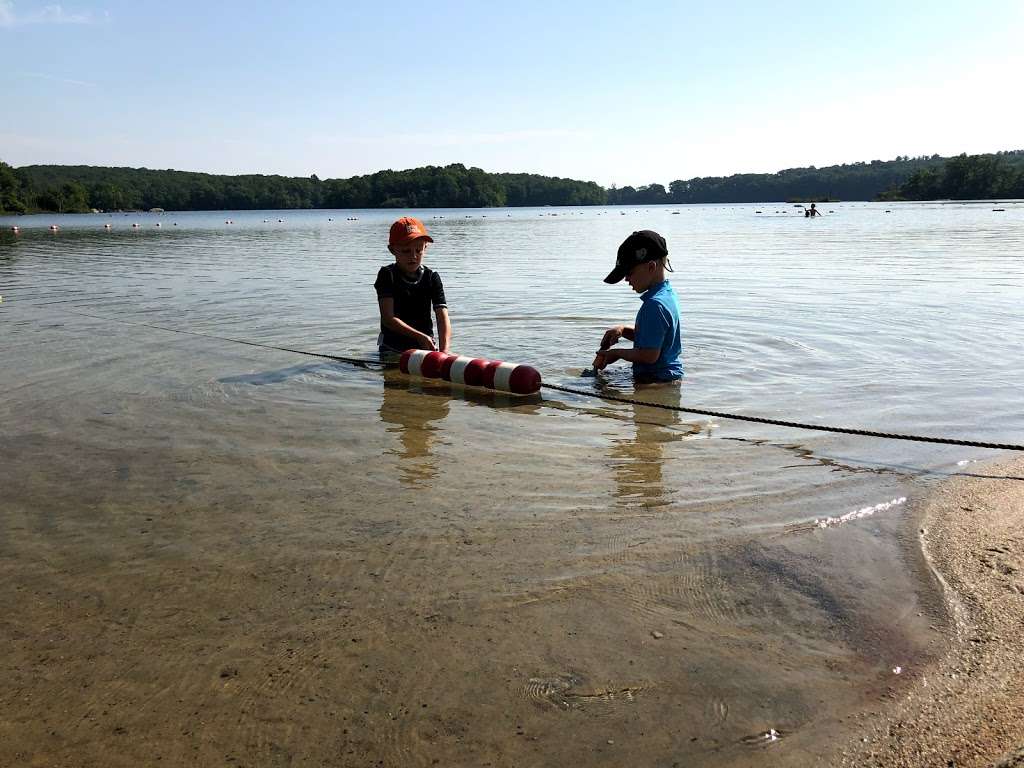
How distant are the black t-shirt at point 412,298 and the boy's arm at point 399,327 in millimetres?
73

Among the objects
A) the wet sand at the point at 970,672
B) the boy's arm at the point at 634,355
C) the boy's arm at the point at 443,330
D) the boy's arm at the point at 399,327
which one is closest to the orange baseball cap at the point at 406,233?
the boy's arm at the point at 399,327

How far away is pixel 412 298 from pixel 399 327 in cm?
55

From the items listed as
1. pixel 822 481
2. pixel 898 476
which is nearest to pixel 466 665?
pixel 822 481

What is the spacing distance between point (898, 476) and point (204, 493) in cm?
460

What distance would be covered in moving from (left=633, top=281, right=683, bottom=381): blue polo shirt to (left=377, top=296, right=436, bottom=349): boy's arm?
252 centimetres

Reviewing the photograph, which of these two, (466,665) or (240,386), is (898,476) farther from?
(240,386)

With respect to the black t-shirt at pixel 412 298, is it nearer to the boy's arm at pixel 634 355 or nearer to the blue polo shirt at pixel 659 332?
the boy's arm at pixel 634 355

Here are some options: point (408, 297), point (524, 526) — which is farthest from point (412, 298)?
point (524, 526)

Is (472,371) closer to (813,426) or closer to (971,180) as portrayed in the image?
(813,426)

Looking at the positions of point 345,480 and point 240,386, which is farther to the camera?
point 240,386

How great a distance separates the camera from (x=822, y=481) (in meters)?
5.22

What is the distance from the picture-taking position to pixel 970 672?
299 centimetres

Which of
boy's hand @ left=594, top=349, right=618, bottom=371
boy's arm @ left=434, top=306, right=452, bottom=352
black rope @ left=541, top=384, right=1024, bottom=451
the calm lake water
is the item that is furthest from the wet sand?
boy's arm @ left=434, top=306, right=452, bottom=352

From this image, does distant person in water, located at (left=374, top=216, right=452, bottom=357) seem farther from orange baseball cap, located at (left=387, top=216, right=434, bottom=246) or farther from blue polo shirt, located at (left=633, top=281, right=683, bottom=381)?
blue polo shirt, located at (left=633, top=281, right=683, bottom=381)
